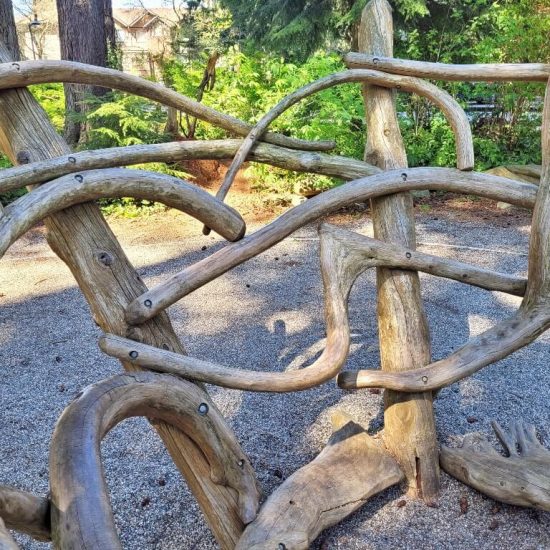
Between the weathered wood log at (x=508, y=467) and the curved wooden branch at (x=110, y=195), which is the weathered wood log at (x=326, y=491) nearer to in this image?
the weathered wood log at (x=508, y=467)

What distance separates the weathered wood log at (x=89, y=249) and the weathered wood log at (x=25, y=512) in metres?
0.67

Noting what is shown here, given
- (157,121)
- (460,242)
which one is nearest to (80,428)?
(460,242)

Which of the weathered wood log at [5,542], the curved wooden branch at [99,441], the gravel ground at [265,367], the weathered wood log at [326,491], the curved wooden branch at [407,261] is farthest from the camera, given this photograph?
the gravel ground at [265,367]

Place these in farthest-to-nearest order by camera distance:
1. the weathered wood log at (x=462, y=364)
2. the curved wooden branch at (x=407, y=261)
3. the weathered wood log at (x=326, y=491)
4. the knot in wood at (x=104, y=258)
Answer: the weathered wood log at (x=462, y=364) < the curved wooden branch at (x=407, y=261) < the weathered wood log at (x=326, y=491) < the knot in wood at (x=104, y=258)

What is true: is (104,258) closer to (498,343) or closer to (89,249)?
(89,249)

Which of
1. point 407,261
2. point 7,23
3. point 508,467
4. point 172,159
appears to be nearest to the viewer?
point 172,159

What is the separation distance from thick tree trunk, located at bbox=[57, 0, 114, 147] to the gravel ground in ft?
8.80

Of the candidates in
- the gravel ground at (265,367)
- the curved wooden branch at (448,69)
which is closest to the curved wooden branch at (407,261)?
Answer: the curved wooden branch at (448,69)

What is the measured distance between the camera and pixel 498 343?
219 centimetres

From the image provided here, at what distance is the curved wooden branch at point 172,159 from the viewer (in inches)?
Result: 61.5

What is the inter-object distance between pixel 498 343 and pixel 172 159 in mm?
1487

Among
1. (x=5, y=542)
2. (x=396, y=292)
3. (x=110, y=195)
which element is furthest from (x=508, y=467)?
(x=5, y=542)

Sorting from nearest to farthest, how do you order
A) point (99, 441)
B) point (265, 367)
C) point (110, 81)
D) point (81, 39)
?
point (99, 441) → point (110, 81) → point (265, 367) → point (81, 39)

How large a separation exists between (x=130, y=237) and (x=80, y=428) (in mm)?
6083
